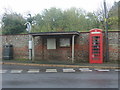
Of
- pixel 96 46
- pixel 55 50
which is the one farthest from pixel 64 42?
pixel 96 46

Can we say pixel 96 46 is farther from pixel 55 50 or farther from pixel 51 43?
pixel 51 43

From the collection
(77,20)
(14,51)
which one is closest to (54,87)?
(14,51)

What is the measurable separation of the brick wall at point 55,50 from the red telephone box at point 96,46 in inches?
49.6

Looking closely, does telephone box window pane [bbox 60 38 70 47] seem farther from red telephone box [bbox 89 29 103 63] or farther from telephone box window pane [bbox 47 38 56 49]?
red telephone box [bbox 89 29 103 63]

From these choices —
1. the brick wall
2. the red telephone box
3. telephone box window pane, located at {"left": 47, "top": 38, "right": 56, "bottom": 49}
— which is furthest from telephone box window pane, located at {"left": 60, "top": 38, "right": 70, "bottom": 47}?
the red telephone box

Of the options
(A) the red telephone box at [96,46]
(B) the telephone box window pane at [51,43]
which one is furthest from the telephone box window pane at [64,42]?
(A) the red telephone box at [96,46]

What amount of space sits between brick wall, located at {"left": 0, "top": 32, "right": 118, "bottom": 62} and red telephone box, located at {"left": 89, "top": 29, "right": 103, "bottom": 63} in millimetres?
1261

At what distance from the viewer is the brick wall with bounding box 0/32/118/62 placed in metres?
15.3

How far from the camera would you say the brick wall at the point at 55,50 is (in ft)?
50.3

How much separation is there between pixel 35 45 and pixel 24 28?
5396mm

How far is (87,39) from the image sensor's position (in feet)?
51.8

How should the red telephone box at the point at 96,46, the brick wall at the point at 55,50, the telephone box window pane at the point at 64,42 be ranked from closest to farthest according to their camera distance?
the red telephone box at the point at 96,46 < the brick wall at the point at 55,50 < the telephone box window pane at the point at 64,42

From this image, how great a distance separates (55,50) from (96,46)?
13.0 ft

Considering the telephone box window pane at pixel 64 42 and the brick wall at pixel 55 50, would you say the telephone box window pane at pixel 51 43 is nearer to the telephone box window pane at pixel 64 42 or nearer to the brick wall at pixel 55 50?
the brick wall at pixel 55 50
